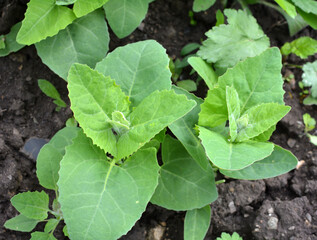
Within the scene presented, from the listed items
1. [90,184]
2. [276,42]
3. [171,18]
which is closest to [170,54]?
[171,18]

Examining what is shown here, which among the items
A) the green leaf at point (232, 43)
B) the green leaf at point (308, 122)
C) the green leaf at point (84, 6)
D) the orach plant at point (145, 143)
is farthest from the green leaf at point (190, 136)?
the green leaf at point (308, 122)

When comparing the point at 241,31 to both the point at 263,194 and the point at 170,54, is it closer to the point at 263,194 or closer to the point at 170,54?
the point at 170,54

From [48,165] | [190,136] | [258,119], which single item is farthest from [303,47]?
[48,165]

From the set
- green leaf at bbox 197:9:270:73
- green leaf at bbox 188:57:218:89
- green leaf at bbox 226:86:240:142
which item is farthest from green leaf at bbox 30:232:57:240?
green leaf at bbox 197:9:270:73

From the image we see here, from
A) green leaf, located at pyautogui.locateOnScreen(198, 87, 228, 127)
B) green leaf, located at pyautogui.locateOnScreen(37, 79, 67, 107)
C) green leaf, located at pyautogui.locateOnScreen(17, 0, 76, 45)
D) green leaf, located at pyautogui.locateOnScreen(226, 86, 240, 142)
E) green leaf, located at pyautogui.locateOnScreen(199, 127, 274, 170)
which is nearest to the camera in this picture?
green leaf, located at pyautogui.locateOnScreen(199, 127, 274, 170)

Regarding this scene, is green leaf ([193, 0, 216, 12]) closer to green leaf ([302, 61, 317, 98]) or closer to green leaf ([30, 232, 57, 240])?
green leaf ([302, 61, 317, 98])

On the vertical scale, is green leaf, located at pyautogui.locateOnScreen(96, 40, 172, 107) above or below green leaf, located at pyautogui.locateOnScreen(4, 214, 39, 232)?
above

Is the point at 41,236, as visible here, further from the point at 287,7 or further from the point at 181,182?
the point at 287,7
